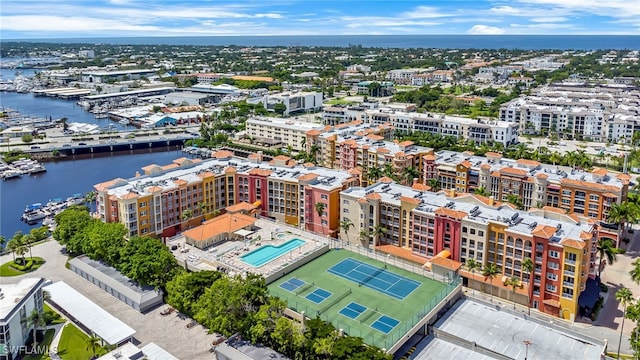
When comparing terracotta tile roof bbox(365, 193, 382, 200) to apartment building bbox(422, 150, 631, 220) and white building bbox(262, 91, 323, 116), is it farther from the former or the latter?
white building bbox(262, 91, 323, 116)

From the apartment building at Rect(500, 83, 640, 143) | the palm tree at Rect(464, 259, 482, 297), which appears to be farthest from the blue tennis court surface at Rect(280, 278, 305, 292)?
the apartment building at Rect(500, 83, 640, 143)

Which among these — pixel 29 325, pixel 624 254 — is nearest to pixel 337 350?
pixel 29 325

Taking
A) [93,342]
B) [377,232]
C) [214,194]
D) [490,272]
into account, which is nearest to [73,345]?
[93,342]

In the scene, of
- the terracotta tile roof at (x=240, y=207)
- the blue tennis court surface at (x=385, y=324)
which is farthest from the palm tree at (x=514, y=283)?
the terracotta tile roof at (x=240, y=207)

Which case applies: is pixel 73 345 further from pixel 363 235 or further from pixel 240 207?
pixel 363 235

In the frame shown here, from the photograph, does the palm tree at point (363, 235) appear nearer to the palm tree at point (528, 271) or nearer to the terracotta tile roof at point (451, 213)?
the terracotta tile roof at point (451, 213)
